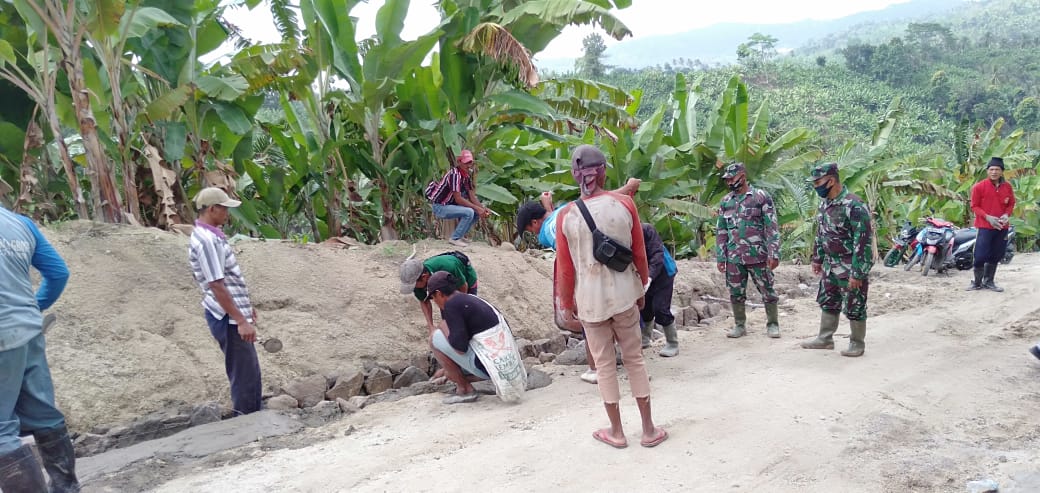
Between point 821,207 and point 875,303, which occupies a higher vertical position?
point 821,207

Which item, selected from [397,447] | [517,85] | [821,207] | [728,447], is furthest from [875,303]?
[397,447]

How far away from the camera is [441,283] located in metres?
5.04

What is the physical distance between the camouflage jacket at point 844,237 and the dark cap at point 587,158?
2.92 metres

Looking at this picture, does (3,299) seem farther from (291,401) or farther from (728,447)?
(728,447)

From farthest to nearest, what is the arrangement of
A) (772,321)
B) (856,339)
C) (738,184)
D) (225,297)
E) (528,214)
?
(772,321), (738,184), (856,339), (528,214), (225,297)

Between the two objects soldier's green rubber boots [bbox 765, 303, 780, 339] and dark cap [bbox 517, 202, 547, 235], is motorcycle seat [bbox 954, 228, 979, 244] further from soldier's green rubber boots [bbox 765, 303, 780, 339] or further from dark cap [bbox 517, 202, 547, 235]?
dark cap [bbox 517, 202, 547, 235]

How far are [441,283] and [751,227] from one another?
3241mm

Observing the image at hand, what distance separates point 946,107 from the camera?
165 ft

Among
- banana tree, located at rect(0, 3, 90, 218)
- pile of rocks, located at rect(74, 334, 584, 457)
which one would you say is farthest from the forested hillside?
banana tree, located at rect(0, 3, 90, 218)

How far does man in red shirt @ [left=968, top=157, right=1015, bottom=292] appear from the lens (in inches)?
352

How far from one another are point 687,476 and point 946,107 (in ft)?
183

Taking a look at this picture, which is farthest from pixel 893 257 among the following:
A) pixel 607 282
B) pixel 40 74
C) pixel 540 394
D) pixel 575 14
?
pixel 40 74

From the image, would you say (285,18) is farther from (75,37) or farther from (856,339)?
(856,339)

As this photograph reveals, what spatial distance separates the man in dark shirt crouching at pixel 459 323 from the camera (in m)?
5.07
